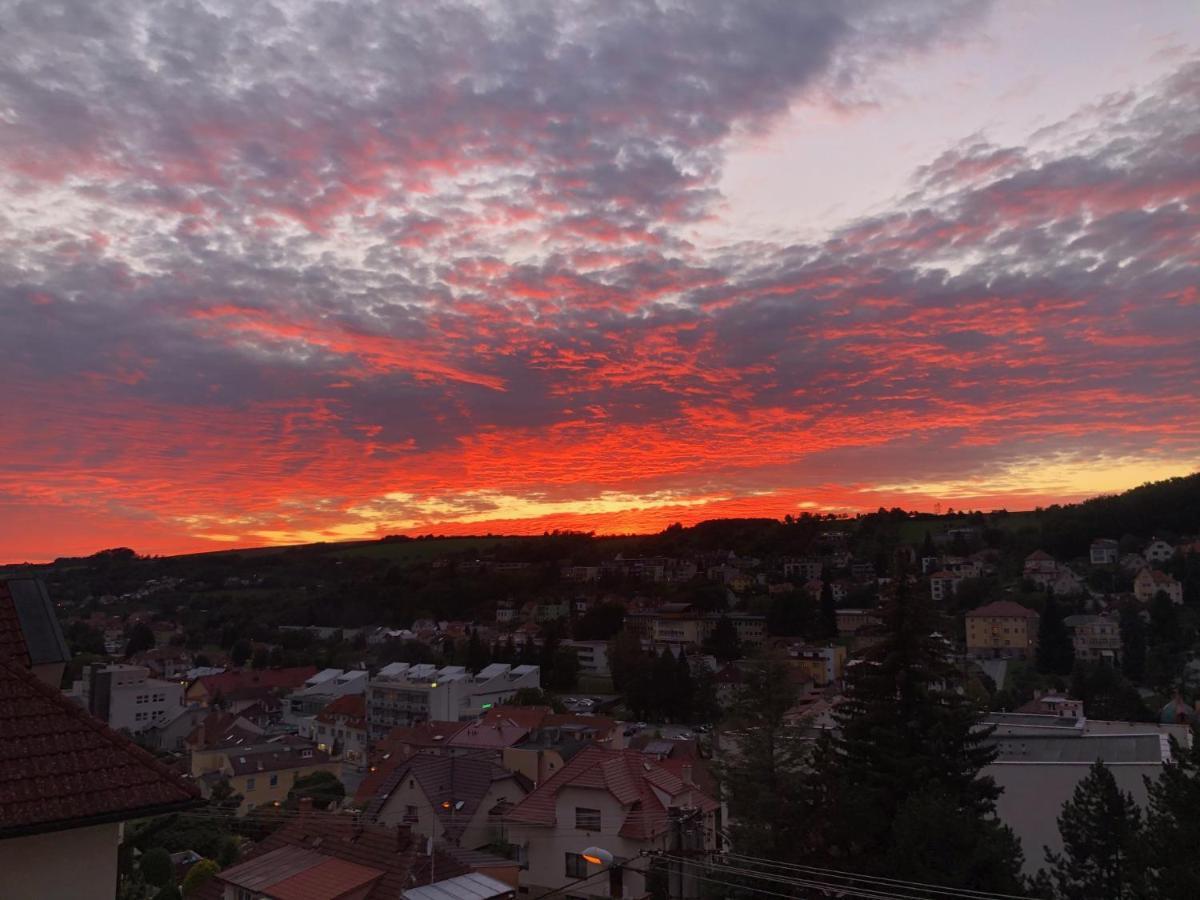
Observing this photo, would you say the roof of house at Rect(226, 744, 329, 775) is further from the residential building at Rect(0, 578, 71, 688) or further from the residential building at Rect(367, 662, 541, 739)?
the residential building at Rect(0, 578, 71, 688)

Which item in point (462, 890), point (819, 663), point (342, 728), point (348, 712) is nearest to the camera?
point (462, 890)

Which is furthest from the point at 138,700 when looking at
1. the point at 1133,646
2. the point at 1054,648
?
the point at 1133,646

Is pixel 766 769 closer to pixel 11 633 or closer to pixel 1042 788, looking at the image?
pixel 1042 788

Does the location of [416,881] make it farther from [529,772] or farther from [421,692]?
[421,692]

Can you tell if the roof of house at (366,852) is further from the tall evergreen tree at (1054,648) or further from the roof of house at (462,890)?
the tall evergreen tree at (1054,648)

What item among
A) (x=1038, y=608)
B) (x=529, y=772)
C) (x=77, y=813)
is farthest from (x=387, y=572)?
(x=77, y=813)

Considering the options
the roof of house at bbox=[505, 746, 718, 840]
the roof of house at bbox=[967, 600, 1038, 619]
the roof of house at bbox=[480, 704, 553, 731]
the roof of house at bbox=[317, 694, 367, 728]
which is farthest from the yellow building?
the roof of house at bbox=[967, 600, 1038, 619]

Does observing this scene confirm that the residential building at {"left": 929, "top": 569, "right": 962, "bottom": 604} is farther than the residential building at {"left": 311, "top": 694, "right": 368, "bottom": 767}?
Yes
